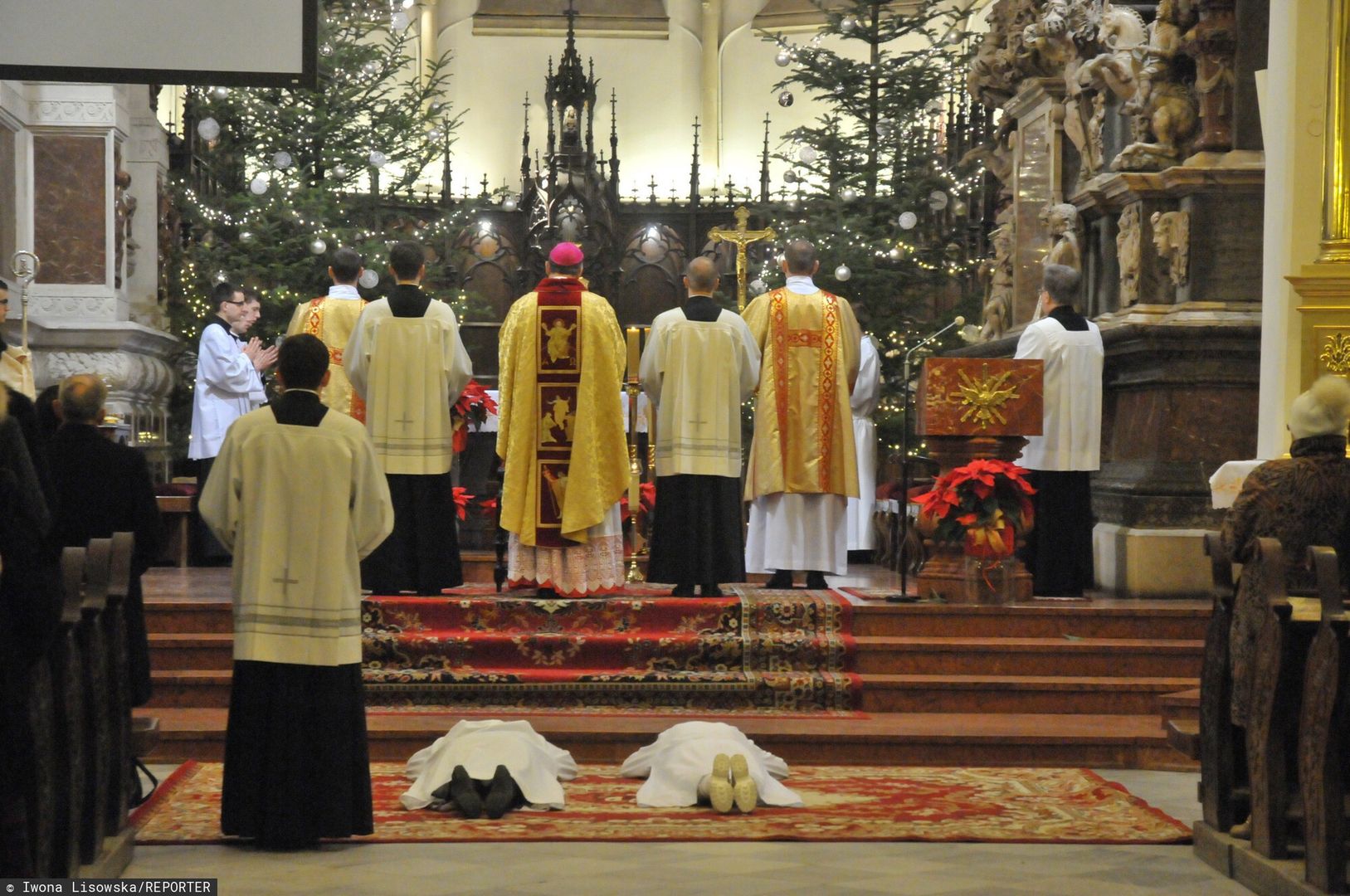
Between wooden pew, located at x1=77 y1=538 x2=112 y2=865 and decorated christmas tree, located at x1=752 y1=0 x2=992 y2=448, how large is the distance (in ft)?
28.8

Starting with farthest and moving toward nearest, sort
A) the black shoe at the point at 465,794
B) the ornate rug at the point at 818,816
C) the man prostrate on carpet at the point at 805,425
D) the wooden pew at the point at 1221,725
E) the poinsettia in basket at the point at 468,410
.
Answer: the man prostrate on carpet at the point at 805,425 < the poinsettia in basket at the point at 468,410 < the black shoe at the point at 465,794 < the ornate rug at the point at 818,816 < the wooden pew at the point at 1221,725

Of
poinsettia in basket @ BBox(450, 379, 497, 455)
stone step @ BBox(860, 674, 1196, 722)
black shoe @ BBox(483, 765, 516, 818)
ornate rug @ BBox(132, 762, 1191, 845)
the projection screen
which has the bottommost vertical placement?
ornate rug @ BBox(132, 762, 1191, 845)

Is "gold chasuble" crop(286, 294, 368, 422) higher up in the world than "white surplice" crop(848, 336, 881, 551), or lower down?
higher up

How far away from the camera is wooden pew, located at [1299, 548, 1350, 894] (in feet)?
15.4

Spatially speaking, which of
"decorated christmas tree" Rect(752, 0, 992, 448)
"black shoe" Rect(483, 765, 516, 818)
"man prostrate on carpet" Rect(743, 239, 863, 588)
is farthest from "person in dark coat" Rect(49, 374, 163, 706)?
"decorated christmas tree" Rect(752, 0, 992, 448)

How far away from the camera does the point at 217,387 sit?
11547 mm

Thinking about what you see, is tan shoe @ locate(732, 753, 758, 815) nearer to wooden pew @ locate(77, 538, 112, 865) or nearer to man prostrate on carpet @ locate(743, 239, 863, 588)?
wooden pew @ locate(77, 538, 112, 865)

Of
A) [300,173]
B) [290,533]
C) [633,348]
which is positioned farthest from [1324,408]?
[300,173]

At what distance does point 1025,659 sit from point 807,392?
2.25 meters

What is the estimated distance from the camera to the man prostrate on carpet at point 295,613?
18.5ft

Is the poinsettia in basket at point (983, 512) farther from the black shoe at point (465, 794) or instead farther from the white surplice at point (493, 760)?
the black shoe at point (465, 794)

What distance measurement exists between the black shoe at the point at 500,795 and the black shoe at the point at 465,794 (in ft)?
0.11

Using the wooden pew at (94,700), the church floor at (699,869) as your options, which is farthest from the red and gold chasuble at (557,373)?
the wooden pew at (94,700)

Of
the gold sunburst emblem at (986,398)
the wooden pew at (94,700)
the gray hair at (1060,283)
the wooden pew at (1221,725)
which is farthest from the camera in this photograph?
the gray hair at (1060,283)
